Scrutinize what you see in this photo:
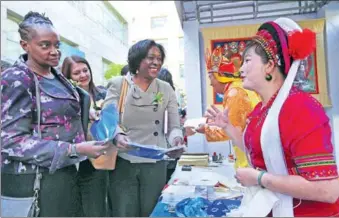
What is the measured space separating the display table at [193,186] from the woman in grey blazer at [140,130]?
0.11 meters

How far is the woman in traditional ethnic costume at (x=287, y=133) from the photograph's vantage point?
542mm

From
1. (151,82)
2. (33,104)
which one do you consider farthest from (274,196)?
(151,82)

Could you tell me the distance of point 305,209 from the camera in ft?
1.97

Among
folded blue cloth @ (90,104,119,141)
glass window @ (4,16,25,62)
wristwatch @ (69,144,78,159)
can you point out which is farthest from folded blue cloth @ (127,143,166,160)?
glass window @ (4,16,25,62)

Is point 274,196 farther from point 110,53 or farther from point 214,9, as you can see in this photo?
point 214,9

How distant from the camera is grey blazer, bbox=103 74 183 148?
3.80ft

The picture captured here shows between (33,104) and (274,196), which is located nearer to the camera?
(274,196)

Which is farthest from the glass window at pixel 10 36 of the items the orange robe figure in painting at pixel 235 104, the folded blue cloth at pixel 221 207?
the folded blue cloth at pixel 221 207

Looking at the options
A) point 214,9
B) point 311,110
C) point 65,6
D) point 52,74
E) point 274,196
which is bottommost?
point 274,196

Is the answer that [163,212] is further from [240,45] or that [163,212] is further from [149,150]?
[240,45]

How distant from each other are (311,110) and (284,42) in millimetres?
164

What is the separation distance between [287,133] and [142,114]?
702mm

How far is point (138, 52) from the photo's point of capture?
1165 mm

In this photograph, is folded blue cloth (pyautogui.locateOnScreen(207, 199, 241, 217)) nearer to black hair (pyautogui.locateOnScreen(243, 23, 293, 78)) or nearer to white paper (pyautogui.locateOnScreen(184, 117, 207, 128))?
white paper (pyautogui.locateOnScreen(184, 117, 207, 128))
